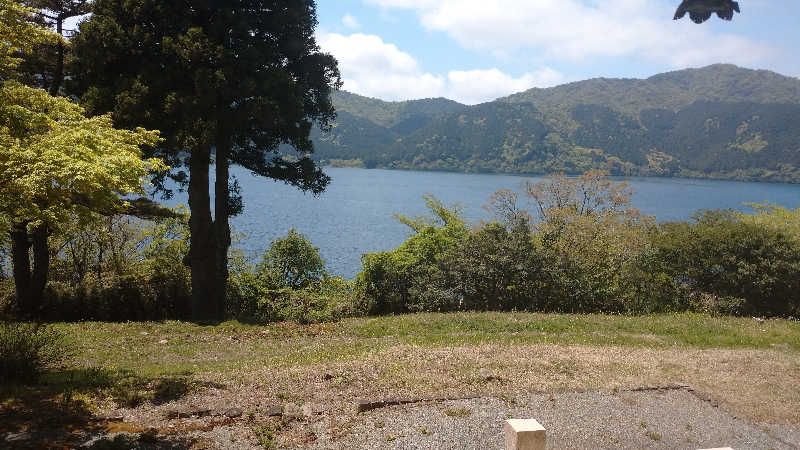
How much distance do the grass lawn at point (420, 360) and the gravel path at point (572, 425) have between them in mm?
546

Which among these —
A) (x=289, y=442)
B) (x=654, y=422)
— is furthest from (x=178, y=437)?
(x=654, y=422)

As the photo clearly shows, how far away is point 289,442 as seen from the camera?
636 centimetres

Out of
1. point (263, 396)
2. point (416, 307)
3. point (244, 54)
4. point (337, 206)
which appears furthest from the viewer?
point (337, 206)

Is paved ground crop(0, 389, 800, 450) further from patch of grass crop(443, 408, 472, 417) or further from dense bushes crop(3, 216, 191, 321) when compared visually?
dense bushes crop(3, 216, 191, 321)

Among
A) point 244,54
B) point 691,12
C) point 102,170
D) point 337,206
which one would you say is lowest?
point 337,206

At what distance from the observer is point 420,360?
10.1 metres

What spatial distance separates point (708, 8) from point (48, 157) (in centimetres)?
701

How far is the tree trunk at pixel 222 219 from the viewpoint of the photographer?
16500 mm

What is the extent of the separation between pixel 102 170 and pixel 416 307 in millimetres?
12559

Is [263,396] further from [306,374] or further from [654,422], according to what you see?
[654,422]

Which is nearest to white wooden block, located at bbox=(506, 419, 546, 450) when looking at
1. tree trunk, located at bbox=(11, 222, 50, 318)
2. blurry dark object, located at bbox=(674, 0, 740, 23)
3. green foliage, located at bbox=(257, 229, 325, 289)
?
blurry dark object, located at bbox=(674, 0, 740, 23)

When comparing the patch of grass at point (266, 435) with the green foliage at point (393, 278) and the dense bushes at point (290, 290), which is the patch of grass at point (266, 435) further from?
the green foliage at point (393, 278)

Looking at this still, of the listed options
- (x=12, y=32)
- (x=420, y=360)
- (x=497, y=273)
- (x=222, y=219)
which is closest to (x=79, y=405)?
(x=12, y=32)

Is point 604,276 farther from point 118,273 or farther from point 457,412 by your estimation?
point 118,273
